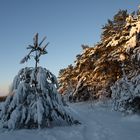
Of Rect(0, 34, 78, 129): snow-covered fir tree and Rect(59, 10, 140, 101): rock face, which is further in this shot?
Rect(59, 10, 140, 101): rock face

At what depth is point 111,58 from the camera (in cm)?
2042

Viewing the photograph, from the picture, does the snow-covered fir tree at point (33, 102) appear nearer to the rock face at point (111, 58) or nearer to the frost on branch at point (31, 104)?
→ the frost on branch at point (31, 104)

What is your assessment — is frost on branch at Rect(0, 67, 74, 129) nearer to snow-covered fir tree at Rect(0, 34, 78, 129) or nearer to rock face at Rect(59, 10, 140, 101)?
snow-covered fir tree at Rect(0, 34, 78, 129)

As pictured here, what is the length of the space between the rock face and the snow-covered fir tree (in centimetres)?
628

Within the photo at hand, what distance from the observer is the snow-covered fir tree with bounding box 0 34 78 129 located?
1026 centimetres

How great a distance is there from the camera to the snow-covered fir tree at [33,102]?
10.3 m

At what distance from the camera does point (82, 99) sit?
28.9 metres

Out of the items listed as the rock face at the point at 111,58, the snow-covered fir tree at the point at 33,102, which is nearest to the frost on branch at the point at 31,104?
the snow-covered fir tree at the point at 33,102

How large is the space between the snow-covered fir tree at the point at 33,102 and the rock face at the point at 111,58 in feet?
20.6

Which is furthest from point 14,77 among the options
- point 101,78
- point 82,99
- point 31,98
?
point 82,99

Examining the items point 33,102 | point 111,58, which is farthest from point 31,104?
point 111,58

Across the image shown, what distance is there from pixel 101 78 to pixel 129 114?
9797 millimetres

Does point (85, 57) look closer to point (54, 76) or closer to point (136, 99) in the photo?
point (136, 99)

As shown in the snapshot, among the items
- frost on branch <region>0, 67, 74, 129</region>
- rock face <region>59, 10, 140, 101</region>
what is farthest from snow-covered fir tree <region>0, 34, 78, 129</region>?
rock face <region>59, 10, 140, 101</region>
